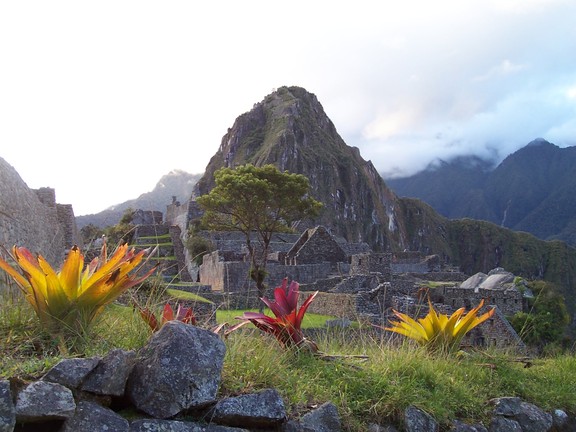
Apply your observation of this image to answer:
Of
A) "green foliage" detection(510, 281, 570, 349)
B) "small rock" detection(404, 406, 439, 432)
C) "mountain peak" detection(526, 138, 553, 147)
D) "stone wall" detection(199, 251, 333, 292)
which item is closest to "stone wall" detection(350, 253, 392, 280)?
"stone wall" detection(199, 251, 333, 292)

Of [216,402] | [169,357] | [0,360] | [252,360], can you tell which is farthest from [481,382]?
[0,360]

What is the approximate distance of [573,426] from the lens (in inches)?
214

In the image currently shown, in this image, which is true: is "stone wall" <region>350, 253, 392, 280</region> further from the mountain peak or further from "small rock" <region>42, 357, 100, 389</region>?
the mountain peak

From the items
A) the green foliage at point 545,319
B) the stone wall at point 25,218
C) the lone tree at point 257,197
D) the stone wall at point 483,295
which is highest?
the lone tree at point 257,197

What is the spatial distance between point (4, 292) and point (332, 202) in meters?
162

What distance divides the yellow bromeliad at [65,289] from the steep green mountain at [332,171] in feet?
435

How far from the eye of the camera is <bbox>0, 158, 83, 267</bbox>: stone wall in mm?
9844

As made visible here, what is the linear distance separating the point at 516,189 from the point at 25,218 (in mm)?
162172

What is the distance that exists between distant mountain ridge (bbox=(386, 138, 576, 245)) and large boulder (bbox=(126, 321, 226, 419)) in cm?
15130

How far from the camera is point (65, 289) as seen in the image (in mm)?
3525

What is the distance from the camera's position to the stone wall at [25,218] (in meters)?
9.84

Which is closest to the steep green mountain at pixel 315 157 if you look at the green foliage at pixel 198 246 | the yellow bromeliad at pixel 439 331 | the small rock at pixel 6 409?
the green foliage at pixel 198 246

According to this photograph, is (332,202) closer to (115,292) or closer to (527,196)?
(527,196)

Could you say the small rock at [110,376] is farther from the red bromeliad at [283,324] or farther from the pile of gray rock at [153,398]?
the red bromeliad at [283,324]
